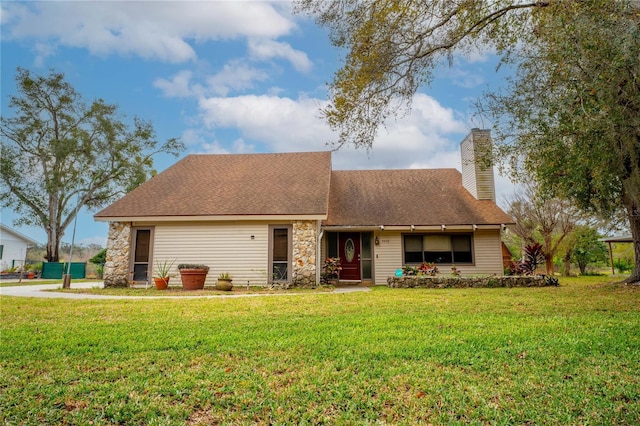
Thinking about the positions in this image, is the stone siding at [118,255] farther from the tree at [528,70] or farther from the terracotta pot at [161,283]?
the tree at [528,70]

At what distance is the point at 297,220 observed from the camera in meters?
12.8

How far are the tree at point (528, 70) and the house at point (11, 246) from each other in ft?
101

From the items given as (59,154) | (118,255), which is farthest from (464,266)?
(59,154)

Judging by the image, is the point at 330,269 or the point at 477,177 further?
the point at 477,177

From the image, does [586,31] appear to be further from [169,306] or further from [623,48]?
[169,306]

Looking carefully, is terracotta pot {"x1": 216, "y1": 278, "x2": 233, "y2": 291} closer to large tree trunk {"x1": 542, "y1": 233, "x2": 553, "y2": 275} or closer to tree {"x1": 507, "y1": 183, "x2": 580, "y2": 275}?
tree {"x1": 507, "y1": 183, "x2": 580, "y2": 275}

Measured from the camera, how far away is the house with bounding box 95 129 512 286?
12883 mm

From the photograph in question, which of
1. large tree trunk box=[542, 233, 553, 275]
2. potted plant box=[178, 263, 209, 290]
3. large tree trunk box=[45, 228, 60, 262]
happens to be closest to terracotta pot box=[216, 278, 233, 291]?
potted plant box=[178, 263, 209, 290]

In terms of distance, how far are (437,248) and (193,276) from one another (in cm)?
943

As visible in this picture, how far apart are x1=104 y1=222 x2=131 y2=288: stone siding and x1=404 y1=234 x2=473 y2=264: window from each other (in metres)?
10.6

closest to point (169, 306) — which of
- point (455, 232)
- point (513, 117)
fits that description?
point (513, 117)

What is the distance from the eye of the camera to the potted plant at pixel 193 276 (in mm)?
11875

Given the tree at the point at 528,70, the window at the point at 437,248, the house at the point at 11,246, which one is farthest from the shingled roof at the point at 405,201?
the house at the point at 11,246

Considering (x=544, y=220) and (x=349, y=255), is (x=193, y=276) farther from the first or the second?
(x=544, y=220)
